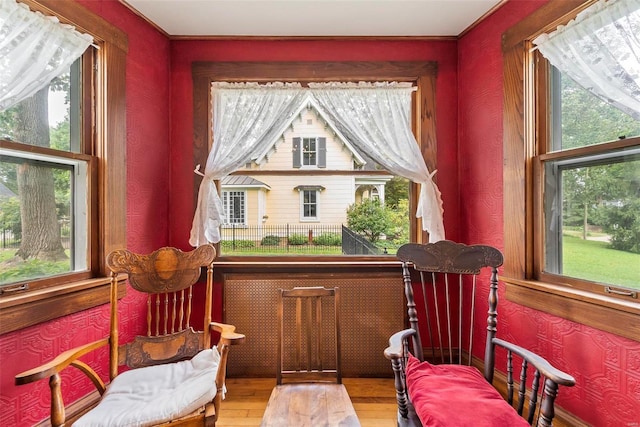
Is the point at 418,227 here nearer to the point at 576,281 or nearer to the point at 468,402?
the point at 576,281

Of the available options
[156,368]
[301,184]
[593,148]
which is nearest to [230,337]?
[156,368]

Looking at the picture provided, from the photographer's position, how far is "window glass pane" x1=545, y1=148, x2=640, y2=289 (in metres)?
1.54

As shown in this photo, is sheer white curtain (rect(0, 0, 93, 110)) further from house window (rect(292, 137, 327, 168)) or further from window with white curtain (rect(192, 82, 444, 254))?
house window (rect(292, 137, 327, 168))

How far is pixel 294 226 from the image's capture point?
259 cm

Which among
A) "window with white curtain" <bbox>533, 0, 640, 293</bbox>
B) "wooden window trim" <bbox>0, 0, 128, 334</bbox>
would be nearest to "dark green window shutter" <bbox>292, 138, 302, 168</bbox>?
"wooden window trim" <bbox>0, 0, 128, 334</bbox>

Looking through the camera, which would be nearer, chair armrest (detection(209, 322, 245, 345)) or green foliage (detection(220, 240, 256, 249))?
chair armrest (detection(209, 322, 245, 345))

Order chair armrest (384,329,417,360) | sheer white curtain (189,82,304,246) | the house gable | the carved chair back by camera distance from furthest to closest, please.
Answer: the house gable → sheer white curtain (189,82,304,246) → the carved chair back → chair armrest (384,329,417,360)

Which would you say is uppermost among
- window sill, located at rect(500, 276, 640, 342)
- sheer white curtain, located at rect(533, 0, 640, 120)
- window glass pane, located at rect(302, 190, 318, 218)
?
sheer white curtain, located at rect(533, 0, 640, 120)

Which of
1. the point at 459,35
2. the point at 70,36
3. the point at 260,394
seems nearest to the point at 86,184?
the point at 70,36

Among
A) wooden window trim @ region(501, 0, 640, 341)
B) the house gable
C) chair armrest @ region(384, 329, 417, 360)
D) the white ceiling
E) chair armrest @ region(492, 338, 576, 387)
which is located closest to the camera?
chair armrest @ region(492, 338, 576, 387)

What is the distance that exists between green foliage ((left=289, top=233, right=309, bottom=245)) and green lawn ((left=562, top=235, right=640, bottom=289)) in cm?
168

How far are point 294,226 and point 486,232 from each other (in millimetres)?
1417

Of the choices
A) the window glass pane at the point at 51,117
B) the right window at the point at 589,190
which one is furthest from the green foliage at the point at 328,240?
the window glass pane at the point at 51,117

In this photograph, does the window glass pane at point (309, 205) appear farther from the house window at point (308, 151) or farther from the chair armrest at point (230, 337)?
the chair armrest at point (230, 337)
